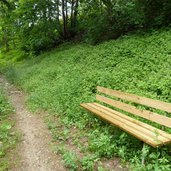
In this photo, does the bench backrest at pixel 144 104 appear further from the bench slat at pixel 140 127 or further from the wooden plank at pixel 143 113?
the bench slat at pixel 140 127

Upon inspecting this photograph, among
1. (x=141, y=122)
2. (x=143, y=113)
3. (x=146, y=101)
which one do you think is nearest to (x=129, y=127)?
(x=141, y=122)

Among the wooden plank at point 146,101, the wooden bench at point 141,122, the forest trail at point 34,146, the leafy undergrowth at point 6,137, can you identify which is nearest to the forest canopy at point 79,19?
the wooden plank at point 146,101

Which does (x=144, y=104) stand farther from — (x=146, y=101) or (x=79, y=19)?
(x=79, y=19)

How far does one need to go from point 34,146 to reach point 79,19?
50.0ft

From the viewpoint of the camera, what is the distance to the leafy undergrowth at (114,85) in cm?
454

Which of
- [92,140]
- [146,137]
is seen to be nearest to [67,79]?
[92,140]

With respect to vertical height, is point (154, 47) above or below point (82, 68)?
above

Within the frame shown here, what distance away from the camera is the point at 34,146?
5.63 m

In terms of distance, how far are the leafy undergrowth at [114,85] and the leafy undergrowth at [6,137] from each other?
0.92 metres

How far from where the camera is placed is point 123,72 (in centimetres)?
776

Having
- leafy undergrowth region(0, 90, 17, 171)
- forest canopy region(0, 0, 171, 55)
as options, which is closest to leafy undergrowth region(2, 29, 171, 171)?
leafy undergrowth region(0, 90, 17, 171)

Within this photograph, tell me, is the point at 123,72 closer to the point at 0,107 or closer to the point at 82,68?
the point at 82,68

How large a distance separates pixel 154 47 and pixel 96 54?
10.2 feet

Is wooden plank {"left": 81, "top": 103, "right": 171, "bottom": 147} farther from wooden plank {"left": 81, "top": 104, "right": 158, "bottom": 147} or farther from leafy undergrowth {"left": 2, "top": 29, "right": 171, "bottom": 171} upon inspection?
leafy undergrowth {"left": 2, "top": 29, "right": 171, "bottom": 171}
